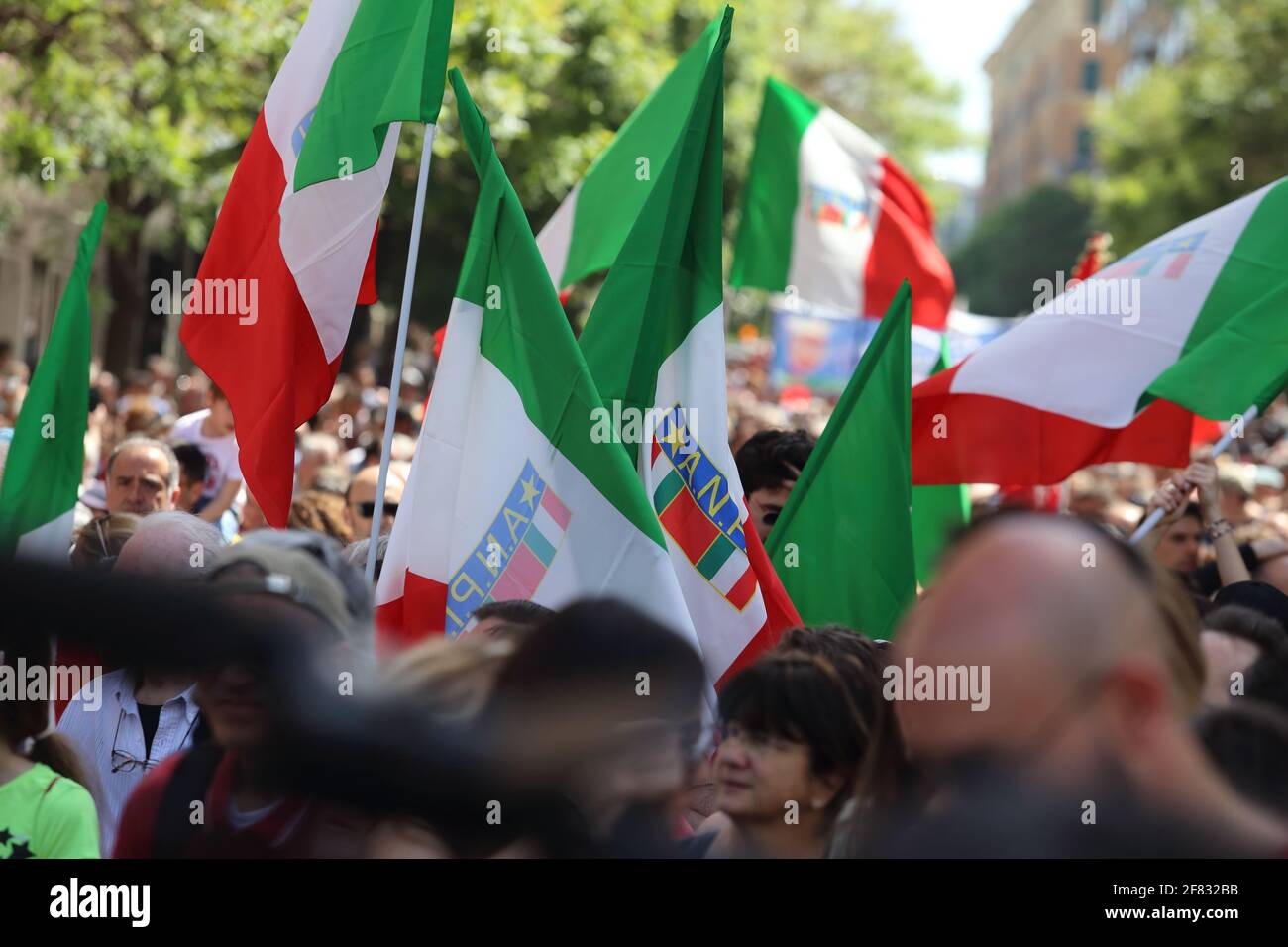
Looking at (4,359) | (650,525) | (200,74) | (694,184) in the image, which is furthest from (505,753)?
(4,359)

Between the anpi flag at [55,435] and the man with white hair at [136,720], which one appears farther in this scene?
the anpi flag at [55,435]

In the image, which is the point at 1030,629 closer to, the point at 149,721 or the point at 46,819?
the point at 46,819

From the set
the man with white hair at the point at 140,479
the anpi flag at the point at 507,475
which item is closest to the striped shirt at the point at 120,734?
the anpi flag at the point at 507,475

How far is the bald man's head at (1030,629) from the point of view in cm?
101

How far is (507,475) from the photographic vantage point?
3672 mm

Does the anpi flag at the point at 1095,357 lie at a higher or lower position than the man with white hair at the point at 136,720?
higher

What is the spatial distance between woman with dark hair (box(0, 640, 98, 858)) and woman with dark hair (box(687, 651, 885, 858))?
907 mm

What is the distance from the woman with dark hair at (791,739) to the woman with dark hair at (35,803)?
2.97 feet

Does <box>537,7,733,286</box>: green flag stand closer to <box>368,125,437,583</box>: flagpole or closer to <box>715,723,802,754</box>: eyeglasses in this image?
<box>368,125,437,583</box>: flagpole

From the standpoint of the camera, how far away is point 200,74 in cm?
1200

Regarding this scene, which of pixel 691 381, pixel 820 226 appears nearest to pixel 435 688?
pixel 691 381

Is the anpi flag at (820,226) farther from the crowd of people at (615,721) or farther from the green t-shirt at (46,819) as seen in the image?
the crowd of people at (615,721)

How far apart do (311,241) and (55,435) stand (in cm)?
83

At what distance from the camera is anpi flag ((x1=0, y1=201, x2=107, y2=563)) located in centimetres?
401
